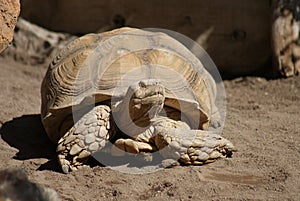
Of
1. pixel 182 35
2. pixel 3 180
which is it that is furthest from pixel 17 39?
pixel 3 180

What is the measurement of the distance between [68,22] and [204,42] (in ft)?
6.13

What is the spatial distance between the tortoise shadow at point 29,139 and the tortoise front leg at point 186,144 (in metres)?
0.87

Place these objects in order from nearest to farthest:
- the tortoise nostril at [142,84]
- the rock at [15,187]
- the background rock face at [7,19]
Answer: the rock at [15,187] < the tortoise nostril at [142,84] < the background rock face at [7,19]

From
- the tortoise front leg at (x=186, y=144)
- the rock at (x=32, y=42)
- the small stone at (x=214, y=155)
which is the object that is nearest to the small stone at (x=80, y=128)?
the tortoise front leg at (x=186, y=144)

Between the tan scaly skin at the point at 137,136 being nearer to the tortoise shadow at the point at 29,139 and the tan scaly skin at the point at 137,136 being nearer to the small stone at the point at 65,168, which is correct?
the small stone at the point at 65,168

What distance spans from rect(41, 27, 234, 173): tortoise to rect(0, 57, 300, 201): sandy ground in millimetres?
181

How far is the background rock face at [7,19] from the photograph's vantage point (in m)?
4.54

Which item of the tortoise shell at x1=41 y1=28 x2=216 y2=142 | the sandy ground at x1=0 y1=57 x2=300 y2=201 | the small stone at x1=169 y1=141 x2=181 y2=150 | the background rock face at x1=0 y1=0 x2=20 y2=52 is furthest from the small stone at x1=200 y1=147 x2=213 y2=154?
the background rock face at x1=0 y1=0 x2=20 y2=52

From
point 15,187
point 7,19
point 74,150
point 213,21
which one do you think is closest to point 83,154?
point 74,150

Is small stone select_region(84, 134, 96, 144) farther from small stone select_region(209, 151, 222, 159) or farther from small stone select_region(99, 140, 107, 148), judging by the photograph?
small stone select_region(209, 151, 222, 159)

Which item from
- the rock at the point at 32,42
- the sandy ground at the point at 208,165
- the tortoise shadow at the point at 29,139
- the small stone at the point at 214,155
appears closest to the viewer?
the sandy ground at the point at 208,165

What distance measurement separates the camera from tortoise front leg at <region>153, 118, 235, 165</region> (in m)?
4.61

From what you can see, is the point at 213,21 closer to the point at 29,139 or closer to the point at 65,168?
the point at 29,139

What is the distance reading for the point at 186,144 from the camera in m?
4.61
